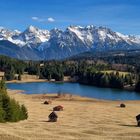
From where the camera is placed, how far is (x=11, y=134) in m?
41.7

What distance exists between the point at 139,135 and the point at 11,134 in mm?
14795

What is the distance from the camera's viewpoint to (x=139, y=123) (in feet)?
205

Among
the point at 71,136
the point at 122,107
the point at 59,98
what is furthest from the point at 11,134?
the point at 59,98

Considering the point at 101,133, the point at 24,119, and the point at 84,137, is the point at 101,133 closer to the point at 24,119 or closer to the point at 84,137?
the point at 84,137

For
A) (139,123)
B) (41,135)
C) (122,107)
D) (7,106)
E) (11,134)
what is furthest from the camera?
(122,107)

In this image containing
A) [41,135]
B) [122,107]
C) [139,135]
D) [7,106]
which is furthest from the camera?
[122,107]

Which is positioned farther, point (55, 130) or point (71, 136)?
point (55, 130)

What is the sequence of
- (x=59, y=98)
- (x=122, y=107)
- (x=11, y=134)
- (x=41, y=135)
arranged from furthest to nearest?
1. (x=59, y=98)
2. (x=122, y=107)
3. (x=41, y=135)
4. (x=11, y=134)

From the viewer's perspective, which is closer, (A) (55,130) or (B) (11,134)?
(B) (11,134)

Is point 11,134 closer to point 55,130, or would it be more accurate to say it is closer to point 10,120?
point 55,130

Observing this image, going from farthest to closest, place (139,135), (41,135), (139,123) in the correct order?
1. (139,123)
2. (139,135)
3. (41,135)

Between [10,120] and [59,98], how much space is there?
8291 cm

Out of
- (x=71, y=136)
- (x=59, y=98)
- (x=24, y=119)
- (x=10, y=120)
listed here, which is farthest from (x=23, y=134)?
(x=59, y=98)

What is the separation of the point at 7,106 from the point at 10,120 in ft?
6.26
